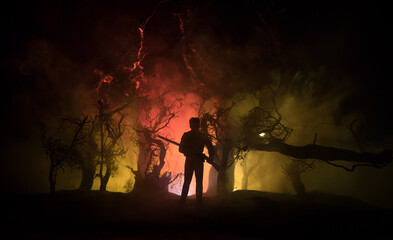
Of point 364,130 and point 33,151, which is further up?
point 364,130

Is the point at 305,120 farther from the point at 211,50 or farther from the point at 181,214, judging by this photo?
the point at 181,214

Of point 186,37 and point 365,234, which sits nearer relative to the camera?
point 365,234

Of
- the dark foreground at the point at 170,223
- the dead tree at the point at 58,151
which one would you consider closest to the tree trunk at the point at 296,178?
the dark foreground at the point at 170,223

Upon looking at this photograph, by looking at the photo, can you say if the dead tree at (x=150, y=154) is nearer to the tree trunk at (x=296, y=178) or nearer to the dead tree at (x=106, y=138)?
the dead tree at (x=106, y=138)

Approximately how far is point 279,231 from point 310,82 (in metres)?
10.3

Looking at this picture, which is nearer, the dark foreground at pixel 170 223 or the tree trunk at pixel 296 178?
the dark foreground at pixel 170 223

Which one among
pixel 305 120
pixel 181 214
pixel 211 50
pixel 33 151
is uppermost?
pixel 211 50

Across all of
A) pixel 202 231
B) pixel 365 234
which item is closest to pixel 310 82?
pixel 365 234

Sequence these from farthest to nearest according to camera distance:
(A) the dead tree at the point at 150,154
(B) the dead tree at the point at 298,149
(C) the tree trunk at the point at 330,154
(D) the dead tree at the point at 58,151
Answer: (A) the dead tree at the point at 150,154 → (D) the dead tree at the point at 58,151 → (B) the dead tree at the point at 298,149 → (C) the tree trunk at the point at 330,154

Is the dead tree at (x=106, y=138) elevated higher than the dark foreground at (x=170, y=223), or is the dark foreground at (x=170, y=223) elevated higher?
the dead tree at (x=106, y=138)

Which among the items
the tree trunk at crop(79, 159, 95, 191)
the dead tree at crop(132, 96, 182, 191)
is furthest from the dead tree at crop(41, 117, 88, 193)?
the dead tree at crop(132, 96, 182, 191)

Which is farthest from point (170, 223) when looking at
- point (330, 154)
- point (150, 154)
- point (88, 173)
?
point (88, 173)

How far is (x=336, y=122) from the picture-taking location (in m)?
14.0

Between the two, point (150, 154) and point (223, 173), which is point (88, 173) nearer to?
point (150, 154)
